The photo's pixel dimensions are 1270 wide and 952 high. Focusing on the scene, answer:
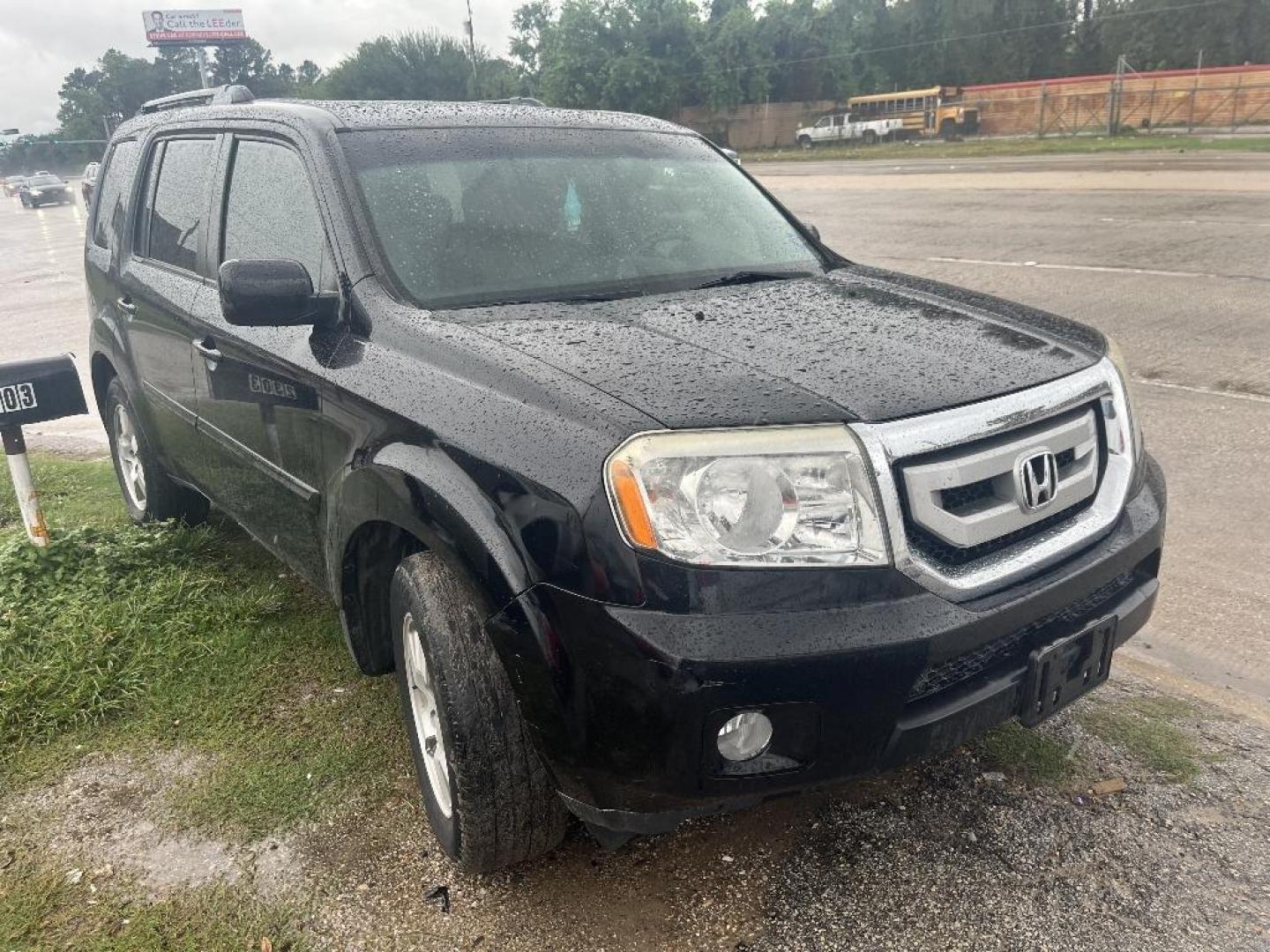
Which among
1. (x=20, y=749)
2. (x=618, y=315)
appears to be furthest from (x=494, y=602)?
(x=20, y=749)

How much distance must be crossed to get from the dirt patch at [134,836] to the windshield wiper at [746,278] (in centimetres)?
190

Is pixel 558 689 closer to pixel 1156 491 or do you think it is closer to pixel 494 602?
pixel 494 602

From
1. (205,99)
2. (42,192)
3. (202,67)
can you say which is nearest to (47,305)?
(205,99)

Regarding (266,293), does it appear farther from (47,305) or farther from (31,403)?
(47,305)

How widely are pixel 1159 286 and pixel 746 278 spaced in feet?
24.9

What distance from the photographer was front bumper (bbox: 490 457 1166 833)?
72.2 inches

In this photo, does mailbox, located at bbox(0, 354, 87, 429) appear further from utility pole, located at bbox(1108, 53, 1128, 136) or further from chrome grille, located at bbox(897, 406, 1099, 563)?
utility pole, located at bbox(1108, 53, 1128, 136)

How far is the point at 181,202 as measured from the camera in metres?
3.79

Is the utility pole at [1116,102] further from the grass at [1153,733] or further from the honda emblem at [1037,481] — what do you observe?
the honda emblem at [1037,481]

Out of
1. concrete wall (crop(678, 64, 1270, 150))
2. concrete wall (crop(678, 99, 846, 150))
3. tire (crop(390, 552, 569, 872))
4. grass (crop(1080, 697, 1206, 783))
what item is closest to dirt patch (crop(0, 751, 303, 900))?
tire (crop(390, 552, 569, 872))

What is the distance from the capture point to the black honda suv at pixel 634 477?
1.88m

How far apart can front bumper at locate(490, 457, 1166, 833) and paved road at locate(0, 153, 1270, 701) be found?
67.7 inches

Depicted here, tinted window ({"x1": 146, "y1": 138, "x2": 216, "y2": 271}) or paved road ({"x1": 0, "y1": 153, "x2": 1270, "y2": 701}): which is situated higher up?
tinted window ({"x1": 146, "y1": 138, "x2": 216, "y2": 271})

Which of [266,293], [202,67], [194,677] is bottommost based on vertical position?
[194,677]
